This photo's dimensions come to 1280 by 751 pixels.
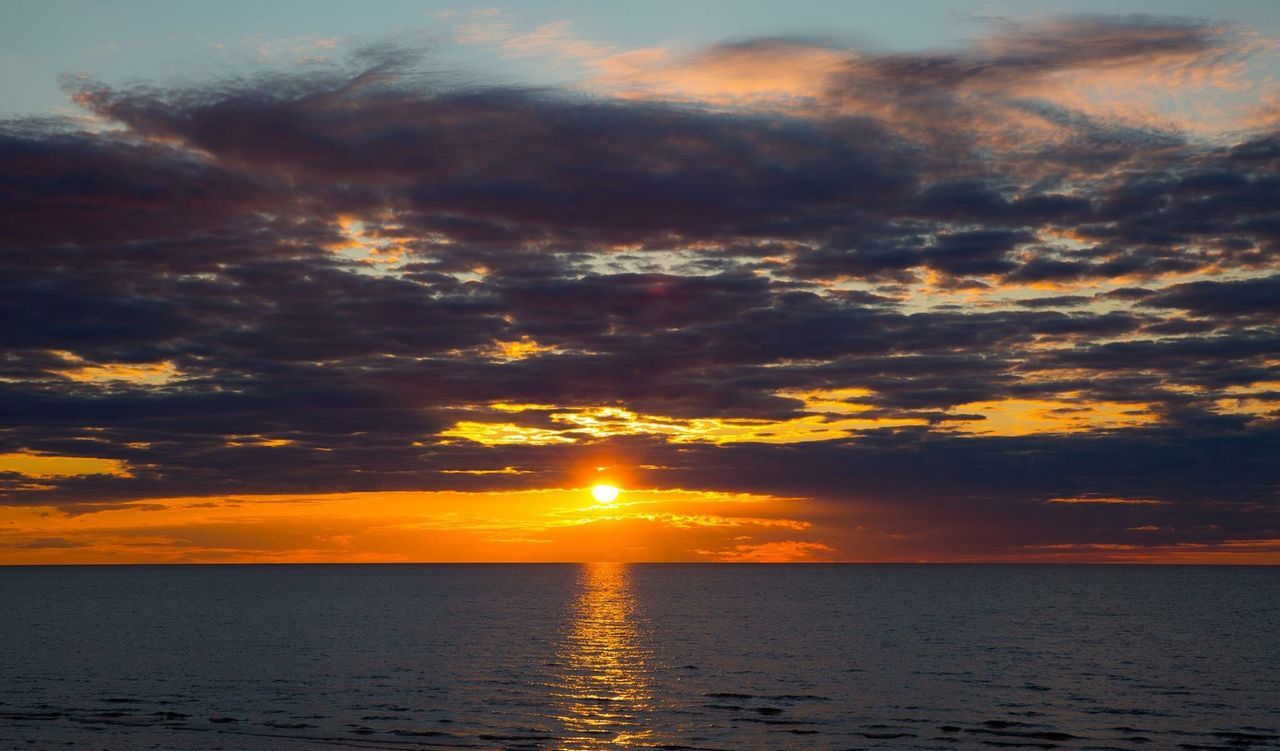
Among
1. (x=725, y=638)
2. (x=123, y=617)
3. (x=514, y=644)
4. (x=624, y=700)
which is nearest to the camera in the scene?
(x=624, y=700)

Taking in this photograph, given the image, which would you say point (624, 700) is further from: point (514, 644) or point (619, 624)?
point (619, 624)

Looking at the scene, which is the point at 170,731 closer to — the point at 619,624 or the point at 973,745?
the point at 973,745

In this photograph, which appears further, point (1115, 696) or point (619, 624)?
point (619, 624)

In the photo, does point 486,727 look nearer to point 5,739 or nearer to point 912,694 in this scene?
point 5,739

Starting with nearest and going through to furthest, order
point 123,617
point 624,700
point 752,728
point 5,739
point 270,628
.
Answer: point 5,739, point 752,728, point 624,700, point 270,628, point 123,617

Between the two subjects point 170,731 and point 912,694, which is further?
point 912,694

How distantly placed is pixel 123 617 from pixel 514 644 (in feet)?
273

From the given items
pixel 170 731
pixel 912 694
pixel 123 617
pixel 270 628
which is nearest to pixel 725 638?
pixel 912 694

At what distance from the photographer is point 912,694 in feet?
248

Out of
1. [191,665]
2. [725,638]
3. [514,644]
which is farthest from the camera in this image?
[725,638]

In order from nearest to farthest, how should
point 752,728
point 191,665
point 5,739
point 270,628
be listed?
point 5,739, point 752,728, point 191,665, point 270,628

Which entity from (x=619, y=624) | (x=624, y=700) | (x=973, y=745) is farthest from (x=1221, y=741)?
(x=619, y=624)

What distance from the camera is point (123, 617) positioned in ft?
546

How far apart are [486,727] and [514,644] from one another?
172ft
